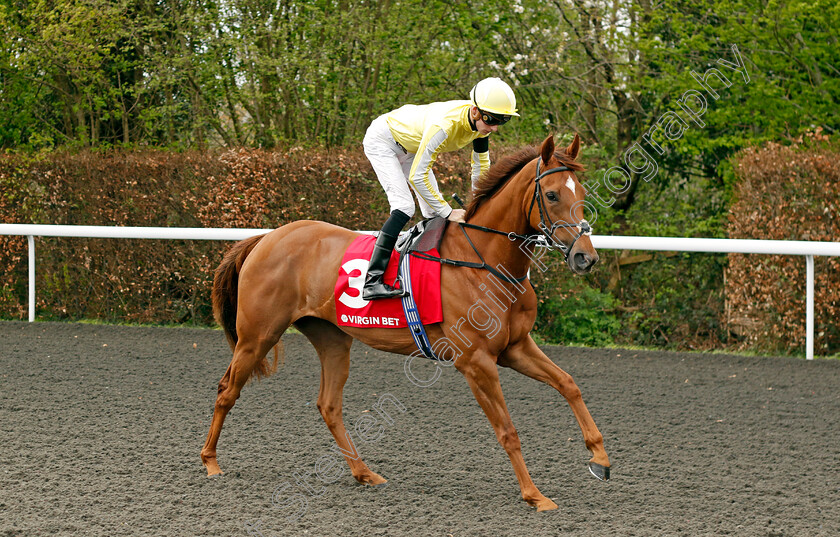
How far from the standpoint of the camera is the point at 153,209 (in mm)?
9711

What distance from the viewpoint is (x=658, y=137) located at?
420 inches

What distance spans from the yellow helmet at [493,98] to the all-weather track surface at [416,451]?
6.29ft

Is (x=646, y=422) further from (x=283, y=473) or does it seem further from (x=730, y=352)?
(x=730, y=352)

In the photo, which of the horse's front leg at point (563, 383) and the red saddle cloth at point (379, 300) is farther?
the red saddle cloth at point (379, 300)

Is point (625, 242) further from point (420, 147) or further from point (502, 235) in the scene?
point (420, 147)

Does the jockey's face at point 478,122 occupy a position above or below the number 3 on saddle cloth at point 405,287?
above

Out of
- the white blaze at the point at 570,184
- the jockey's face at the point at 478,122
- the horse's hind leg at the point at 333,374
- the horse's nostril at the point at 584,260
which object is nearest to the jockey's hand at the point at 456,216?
the jockey's face at the point at 478,122

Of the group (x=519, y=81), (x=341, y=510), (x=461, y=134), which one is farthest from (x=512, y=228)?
(x=519, y=81)

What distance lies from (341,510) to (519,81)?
8.98 m

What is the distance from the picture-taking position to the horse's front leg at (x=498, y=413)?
12.8ft

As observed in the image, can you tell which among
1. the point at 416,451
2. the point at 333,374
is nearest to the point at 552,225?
the point at 333,374

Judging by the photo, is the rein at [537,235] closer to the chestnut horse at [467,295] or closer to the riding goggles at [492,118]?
the chestnut horse at [467,295]

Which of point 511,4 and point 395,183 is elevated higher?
point 511,4

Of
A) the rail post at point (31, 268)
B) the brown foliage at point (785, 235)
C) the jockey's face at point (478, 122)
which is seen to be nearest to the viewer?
the jockey's face at point (478, 122)
